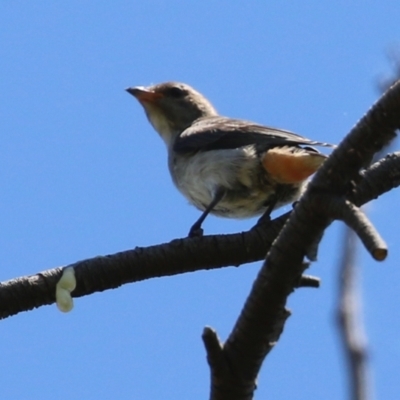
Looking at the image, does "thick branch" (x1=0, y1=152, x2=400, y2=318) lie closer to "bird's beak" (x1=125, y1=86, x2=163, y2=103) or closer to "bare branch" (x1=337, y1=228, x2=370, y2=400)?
"bare branch" (x1=337, y1=228, x2=370, y2=400)

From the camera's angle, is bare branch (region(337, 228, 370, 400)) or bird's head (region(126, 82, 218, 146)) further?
bird's head (region(126, 82, 218, 146))

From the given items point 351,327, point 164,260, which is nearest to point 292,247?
point 351,327

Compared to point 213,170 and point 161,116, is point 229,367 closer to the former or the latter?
point 213,170

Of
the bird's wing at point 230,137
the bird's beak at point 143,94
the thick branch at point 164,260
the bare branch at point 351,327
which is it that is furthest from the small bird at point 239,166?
the bare branch at point 351,327

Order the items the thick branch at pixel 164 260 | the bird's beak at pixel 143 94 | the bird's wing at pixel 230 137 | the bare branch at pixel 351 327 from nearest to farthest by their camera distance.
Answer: the bare branch at pixel 351 327 → the thick branch at pixel 164 260 → the bird's wing at pixel 230 137 → the bird's beak at pixel 143 94

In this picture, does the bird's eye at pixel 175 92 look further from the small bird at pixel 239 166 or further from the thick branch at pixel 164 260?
the thick branch at pixel 164 260

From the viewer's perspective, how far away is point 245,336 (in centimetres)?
283

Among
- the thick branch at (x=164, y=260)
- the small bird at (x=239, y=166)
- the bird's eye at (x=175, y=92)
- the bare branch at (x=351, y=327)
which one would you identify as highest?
the bird's eye at (x=175, y=92)

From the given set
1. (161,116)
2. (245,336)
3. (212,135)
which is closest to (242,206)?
(212,135)

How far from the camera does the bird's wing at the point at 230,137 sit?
5.82 meters

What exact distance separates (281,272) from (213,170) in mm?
3264

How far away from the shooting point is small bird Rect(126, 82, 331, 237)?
552 cm

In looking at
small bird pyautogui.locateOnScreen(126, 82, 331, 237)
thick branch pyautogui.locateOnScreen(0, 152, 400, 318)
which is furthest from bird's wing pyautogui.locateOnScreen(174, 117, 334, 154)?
thick branch pyautogui.locateOnScreen(0, 152, 400, 318)

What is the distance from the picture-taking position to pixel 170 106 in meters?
7.68
